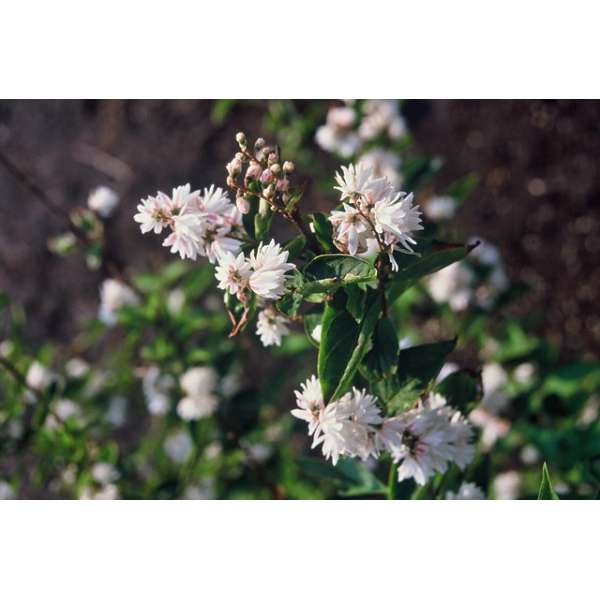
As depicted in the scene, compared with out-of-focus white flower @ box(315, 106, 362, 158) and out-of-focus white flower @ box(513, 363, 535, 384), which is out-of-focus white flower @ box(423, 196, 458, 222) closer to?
out-of-focus white flower @ box(315, 106, 362, 158)

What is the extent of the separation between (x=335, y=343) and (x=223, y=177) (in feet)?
7.59

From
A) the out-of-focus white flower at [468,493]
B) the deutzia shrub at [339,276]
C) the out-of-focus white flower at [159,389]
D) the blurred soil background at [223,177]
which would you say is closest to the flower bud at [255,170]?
the deutzia shrub at [339,276]

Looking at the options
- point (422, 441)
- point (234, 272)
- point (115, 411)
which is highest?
point (234, 272)

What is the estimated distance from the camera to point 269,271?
3.52ft

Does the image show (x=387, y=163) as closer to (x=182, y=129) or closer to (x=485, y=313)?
(x=485, y=313)

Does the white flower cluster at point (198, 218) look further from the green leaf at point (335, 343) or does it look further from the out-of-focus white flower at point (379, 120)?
the out-of-focus white flower at point (379, 120)

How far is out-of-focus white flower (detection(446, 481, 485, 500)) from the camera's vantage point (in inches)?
59.9

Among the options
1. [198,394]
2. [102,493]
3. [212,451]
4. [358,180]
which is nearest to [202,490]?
[212,451]

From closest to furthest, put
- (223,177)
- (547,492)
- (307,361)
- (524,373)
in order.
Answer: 1. (547,492)
2. (524,373)
3. (307,361)
4. (223,177)

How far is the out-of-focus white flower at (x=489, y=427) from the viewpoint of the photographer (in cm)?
211

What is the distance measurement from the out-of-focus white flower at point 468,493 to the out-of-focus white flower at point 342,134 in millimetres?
1150

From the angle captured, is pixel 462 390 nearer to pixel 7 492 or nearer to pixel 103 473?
pixel 103 473

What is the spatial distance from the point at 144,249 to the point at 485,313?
1647mm

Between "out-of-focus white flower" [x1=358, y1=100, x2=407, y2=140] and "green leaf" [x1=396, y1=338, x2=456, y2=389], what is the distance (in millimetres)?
1218
